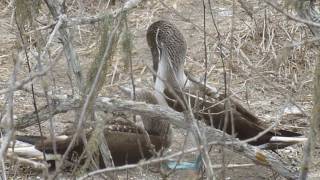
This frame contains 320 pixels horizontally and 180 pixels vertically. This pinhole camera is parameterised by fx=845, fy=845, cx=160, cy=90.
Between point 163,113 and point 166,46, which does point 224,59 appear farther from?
point 163,113

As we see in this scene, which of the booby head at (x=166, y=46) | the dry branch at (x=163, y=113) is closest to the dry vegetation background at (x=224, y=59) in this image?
the booby head at (x=166, y=46)

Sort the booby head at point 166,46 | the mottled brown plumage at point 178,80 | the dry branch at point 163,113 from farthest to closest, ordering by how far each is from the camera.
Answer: the booby head at point 166,46, the mottled brown plumage at point 178,80, the dry branch at point 163,113

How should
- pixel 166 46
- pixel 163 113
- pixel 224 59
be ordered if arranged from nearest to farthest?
pixel 163 113 → pixel 166 46 → pixel 224 59

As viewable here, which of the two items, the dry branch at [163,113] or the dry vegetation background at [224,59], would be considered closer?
the dry branch at [163,113]

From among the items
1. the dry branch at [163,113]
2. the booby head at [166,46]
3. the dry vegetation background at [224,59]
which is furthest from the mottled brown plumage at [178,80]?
the dry branch at [163,113]

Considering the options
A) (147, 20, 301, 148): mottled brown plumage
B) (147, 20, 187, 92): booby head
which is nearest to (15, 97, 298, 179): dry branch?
(147, 20, 301, 148): mottled brown plumage

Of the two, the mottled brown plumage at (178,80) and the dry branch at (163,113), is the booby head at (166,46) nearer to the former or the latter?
the mottled brown plumage at (178,80)

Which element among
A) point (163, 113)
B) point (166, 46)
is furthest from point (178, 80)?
point (163, 113)

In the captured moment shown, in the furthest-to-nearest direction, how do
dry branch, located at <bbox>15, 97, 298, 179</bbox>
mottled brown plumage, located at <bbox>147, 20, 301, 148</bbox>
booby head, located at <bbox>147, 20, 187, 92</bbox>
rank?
booby head, located at <bbox>147, 20, 187, 92</bbox> < mottled brown plumage, located at <bbox>147, 20, 301, 148</bbox> < dry branch, located at <bbox>15, 97, 298, 179</bbox>

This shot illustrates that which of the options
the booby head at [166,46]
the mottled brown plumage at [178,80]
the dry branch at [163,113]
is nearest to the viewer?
the dry branch at [163,113]

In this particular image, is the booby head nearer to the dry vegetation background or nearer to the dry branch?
the dry vegetation background

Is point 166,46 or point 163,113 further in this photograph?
point 166,46

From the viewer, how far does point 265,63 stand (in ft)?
22.5

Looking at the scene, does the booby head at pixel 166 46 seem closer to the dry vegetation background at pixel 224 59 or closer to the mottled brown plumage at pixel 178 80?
the mottled brown plumage at pixel 178 80
